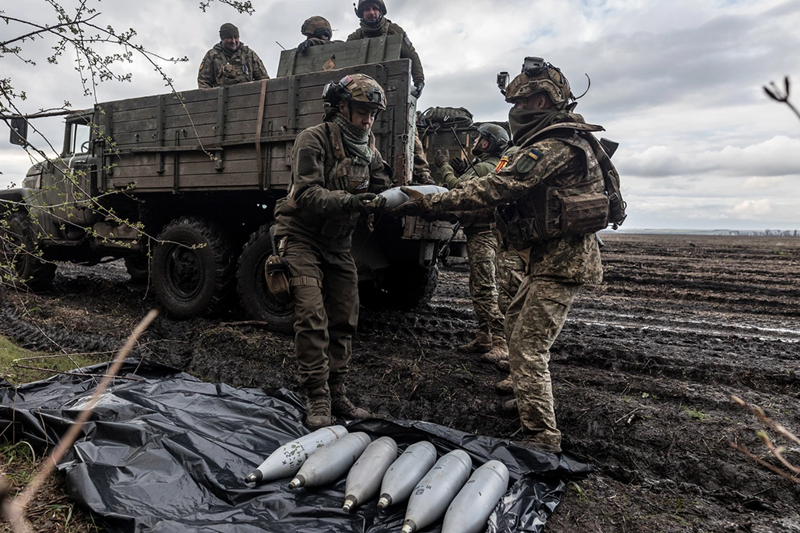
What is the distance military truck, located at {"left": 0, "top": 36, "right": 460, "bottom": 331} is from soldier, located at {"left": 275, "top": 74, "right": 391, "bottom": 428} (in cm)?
121

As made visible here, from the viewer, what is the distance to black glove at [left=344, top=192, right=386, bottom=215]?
131 inches

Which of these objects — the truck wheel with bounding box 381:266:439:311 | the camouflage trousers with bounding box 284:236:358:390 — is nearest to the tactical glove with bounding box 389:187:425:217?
the camouflage trousers with bounding box 284:236:358:390

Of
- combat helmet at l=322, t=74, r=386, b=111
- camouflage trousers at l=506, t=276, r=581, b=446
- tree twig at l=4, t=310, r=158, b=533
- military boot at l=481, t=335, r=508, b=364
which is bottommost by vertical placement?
military boot at l=481, t=335, r=508, b=364

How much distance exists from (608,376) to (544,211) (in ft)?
6.58

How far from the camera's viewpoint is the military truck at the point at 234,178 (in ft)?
16.7

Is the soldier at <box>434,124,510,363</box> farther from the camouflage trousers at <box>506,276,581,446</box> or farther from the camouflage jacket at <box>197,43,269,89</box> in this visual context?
the camouflage jacket at <box>197,43,269,89</box>

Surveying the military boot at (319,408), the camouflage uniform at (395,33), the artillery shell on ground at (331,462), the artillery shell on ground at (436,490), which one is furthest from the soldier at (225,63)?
the artillery shell on ground at (436,490)

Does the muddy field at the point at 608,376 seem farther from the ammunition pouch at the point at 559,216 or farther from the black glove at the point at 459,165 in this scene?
the black glove at the point at 459,165

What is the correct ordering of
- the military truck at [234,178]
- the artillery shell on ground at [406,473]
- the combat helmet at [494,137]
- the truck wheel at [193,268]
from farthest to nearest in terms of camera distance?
1. the truck wheel at [193,268]
2. the combat helmet at [494,137]
3. the military truck at [234,178]
4. the artillery shell on ground at [406,473]

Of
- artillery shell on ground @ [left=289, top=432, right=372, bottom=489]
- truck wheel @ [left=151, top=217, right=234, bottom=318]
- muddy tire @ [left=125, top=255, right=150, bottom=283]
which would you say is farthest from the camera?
muddy tire @ [left=125, top=255, right=150, bottom=283]

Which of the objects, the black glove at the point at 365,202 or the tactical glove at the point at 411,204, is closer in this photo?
the black glove at the point at 365,202

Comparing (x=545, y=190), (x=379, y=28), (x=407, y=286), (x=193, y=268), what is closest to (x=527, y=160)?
(x=545, y=190)

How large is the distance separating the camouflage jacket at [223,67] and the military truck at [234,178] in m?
0.85

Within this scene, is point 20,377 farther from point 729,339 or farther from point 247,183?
point 729,339
